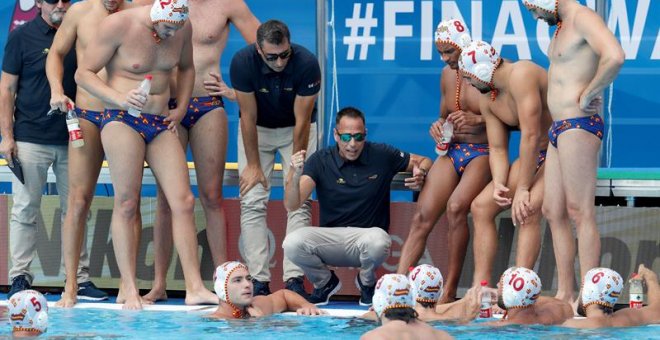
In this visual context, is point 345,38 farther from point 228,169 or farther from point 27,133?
point 27,133

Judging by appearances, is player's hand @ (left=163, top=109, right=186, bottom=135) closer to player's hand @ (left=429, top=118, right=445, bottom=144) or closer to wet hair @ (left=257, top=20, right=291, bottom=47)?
wet hair @ (left=257, top=20, right=291, bottom=47)

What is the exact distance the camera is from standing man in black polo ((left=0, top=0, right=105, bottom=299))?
10.6 m

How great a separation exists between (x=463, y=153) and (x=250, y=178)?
1.56 m

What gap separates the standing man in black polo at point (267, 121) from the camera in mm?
10336

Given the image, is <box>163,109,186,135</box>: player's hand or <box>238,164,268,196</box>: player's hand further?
<box>238,164,268,196</box>: player's hand

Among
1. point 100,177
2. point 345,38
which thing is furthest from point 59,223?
point 345,38

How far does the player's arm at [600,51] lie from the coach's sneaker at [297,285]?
2591 mm

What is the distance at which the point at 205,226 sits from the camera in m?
11.1

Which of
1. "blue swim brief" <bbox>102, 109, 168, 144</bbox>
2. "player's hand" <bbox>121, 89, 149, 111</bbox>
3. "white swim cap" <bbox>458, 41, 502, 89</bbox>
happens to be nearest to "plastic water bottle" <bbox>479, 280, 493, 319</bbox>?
"white swim cap" <bbox>458, 41, 502, 89</bbox>

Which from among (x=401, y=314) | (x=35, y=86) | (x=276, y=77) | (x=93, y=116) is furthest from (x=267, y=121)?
(x=401, y=314)

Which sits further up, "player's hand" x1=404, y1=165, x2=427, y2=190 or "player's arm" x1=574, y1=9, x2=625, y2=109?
"player's arm" x1=574, y1=9, x2=625, y2=109

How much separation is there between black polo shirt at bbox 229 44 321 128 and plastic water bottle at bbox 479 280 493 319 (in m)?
1.93

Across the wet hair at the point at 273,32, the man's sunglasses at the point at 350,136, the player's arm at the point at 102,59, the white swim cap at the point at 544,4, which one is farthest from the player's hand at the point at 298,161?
the white swim cap at the point at 544,4

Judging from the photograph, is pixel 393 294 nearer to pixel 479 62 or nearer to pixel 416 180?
pixel 479 62
